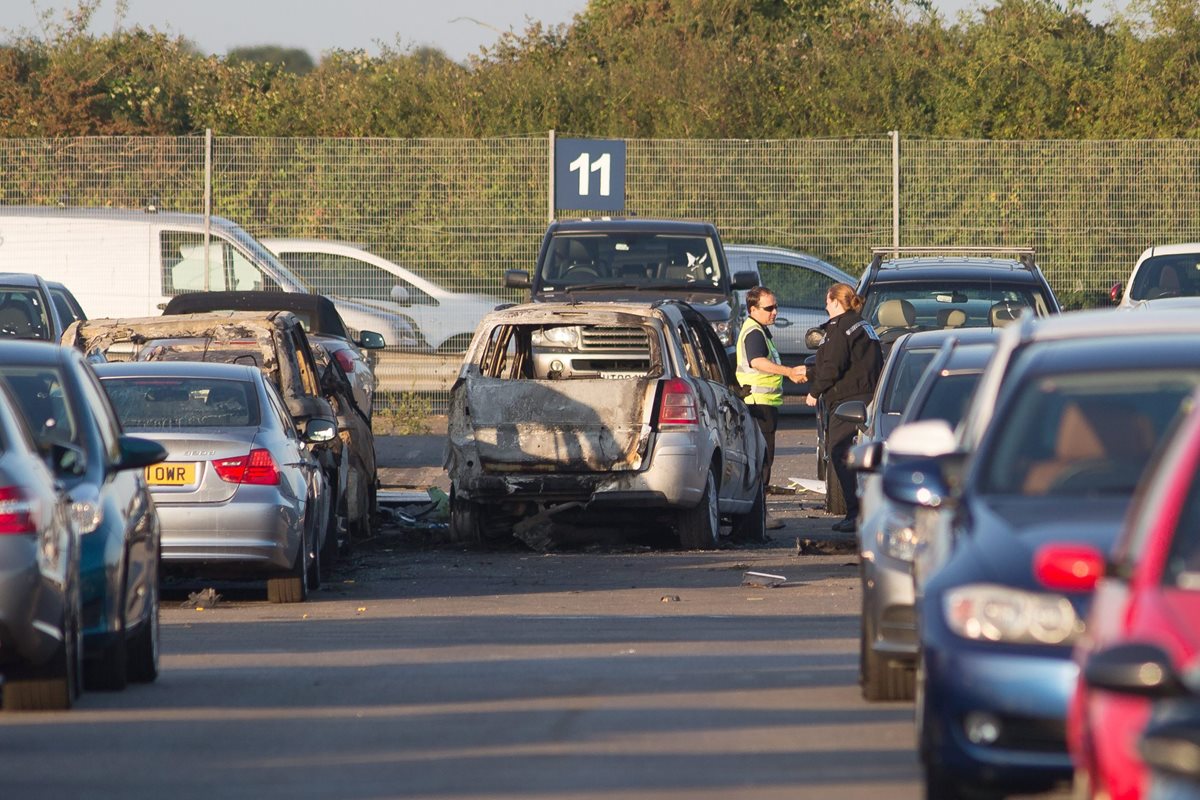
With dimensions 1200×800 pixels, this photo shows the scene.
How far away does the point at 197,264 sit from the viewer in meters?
27.8

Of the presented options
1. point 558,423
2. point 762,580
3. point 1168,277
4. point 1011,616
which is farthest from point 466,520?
point 1168,277

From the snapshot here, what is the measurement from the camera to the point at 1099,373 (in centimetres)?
820

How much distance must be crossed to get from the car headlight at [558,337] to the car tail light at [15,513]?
889 centimetres

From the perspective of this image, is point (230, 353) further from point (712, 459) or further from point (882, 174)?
point (882, 174)

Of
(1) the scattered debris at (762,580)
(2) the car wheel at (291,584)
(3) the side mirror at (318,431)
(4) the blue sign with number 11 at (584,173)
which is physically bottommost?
A: (1) the scattered debris at (762,580)

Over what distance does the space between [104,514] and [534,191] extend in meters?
19.2

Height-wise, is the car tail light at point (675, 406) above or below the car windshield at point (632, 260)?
below

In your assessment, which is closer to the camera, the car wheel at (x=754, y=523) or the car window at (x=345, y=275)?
the car wheel at (x=754, y=523)

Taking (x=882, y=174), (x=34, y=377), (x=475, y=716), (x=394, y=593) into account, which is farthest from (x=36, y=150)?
(x=475, y=716)

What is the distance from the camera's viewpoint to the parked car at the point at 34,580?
29.4 feet

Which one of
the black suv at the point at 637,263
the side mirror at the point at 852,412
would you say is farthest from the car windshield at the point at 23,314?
the side mirror at the point at 852,412

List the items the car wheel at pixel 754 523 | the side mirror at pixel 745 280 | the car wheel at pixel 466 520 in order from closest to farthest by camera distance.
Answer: the car wheel at pixel 466 520
the car wheel at pixel 754 523
the side mirror at pixel 745 280

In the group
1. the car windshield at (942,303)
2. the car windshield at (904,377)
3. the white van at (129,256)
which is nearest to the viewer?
the car windshield at (904,377)

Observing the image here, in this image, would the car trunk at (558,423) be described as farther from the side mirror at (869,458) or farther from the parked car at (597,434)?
the side mirror at (869,458)
